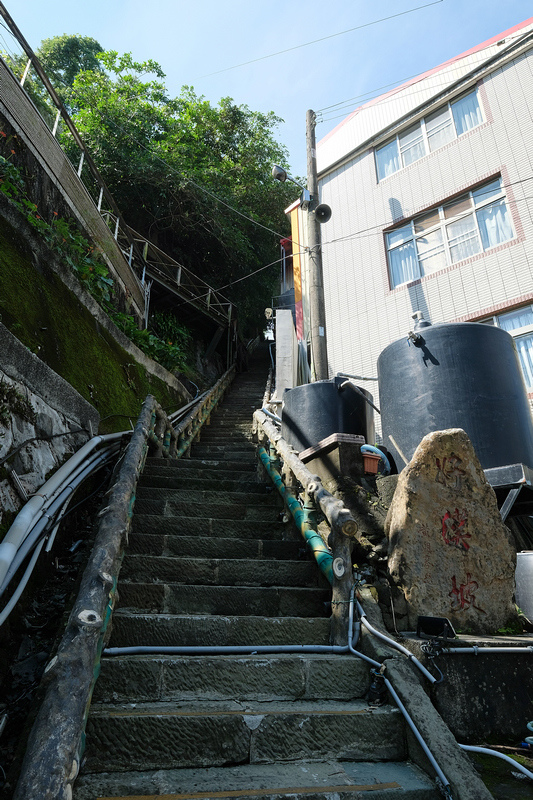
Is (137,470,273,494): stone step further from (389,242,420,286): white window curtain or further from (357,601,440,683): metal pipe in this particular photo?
(389,242,420,286): white window curtain

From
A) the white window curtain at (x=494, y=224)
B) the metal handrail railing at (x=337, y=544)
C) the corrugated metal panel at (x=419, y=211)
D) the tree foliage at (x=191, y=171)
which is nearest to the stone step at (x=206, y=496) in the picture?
the metal handrail railing at (x=337, y=544)

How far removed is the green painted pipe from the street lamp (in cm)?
312

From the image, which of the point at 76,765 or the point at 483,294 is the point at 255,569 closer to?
the point at 76,765

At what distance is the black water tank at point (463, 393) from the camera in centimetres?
574

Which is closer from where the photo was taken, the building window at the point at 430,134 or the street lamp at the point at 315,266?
the street lamp at the point at 315,266

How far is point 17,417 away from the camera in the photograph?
13.6 feet

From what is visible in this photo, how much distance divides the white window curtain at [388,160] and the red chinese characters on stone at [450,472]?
10.3 metres

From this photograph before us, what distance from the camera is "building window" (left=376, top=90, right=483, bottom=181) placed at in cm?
1098

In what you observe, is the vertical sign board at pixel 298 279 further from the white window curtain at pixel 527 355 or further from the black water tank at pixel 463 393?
the black water tank at pixel 463 393

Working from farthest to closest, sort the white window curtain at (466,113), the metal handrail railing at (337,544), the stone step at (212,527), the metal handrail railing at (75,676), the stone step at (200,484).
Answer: the white window curtain at (466,113), the stone step at (200,484), the stone step at (212,527), the metal handrail railing at (337,544), the metal handrail railing at (75,676)

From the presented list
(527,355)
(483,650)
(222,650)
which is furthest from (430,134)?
(222,650)

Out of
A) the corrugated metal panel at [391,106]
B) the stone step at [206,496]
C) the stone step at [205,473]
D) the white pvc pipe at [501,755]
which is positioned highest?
the corrugated metal panel at [391,106]

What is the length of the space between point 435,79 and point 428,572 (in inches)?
490

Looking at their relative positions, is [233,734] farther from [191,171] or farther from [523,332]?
[191,171]
